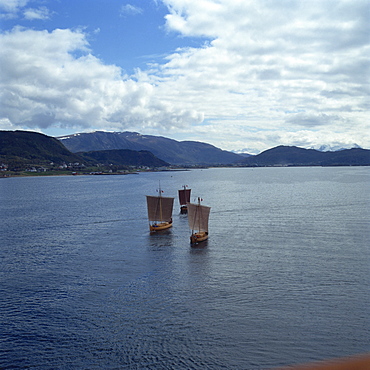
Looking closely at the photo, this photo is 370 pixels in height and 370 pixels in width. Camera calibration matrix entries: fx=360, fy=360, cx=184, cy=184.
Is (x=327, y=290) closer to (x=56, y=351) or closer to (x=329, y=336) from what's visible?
(x=329, y=336)

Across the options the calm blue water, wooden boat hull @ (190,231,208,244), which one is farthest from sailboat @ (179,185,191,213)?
wooden boat hull @ (190,231,208,244)

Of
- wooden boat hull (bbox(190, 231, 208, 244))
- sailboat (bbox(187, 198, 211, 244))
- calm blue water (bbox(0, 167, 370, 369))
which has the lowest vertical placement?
calm blue water (bbox(0, 167, 370, 369))

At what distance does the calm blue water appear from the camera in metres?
27.9

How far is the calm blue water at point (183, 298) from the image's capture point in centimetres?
2788

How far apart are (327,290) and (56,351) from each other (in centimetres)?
2781

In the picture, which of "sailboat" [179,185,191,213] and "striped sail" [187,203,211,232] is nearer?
"striped sail" [187,203,211,232]

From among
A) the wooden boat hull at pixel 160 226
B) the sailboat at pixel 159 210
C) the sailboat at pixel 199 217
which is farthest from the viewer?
the sailboat at pixel 159 210

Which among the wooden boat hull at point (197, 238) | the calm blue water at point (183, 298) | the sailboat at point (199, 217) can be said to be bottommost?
the calm blue water at point (183, 298)

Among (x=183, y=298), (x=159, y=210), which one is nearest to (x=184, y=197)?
(x=159, y=210)

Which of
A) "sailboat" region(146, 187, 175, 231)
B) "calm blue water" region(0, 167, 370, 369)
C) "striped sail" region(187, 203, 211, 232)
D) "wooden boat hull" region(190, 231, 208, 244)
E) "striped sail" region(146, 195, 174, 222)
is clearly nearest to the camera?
"calm blue water" region(0, 167, 370, 369)

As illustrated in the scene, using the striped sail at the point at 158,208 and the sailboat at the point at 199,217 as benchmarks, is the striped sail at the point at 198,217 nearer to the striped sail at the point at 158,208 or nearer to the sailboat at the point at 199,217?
the sailboat at the point at 199,217

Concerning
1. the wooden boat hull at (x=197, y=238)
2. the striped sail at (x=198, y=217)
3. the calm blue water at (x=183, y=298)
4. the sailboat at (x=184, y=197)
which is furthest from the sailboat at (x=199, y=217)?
the sailboat at (x=184, y=197)

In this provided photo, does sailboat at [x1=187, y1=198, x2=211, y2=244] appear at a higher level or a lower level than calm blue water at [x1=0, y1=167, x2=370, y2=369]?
higher

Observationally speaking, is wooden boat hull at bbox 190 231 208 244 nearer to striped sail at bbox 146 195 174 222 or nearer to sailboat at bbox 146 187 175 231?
sailboat at bbox 146 187 175 231
